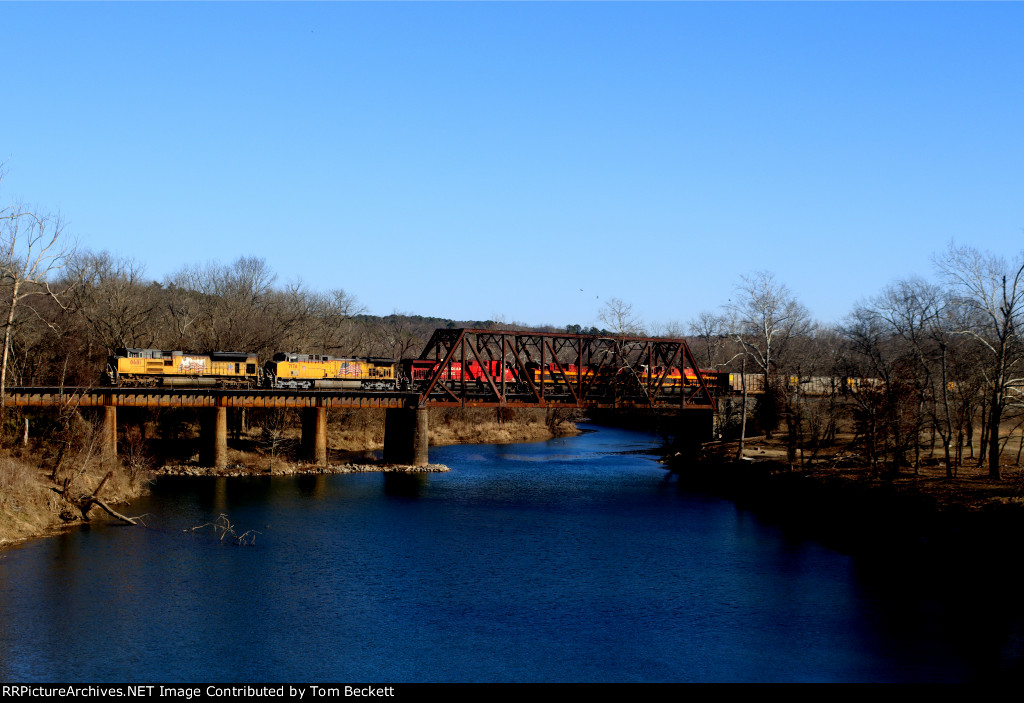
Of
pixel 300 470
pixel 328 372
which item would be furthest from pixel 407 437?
pixel 328 372

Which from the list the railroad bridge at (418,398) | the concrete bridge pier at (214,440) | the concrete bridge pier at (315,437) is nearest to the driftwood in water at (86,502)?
the railroad bridge at (418,398)

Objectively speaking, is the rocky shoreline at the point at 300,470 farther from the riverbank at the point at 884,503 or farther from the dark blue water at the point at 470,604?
the riverbank at the point at 884,503

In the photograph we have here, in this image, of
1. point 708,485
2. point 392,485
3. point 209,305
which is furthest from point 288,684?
point 209,305

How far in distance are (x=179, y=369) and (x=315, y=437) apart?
→ 13.5 metres

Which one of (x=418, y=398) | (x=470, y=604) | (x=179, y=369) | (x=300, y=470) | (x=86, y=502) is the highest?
(x=179, y=369)

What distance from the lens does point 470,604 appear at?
31.2 meters

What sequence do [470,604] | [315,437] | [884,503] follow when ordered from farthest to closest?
1. [315,437]
2. [884,503]
3. [470,604]

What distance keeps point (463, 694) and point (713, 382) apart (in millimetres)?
71429

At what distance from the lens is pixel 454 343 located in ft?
226

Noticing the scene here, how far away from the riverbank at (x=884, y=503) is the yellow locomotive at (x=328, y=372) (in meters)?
29.1

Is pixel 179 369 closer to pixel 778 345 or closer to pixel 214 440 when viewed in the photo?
pixel 214 440

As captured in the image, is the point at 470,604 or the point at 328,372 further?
the point at 328,372

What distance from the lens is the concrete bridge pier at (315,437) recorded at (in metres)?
66.1

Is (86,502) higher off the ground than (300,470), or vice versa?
(86,502)
